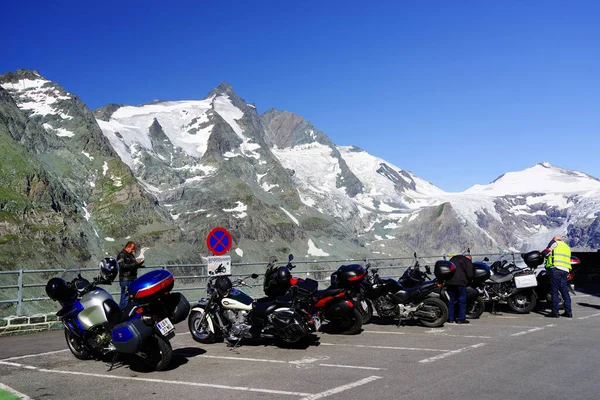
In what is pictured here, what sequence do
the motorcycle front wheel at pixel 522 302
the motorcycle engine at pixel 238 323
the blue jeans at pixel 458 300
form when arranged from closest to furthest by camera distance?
the motorcycle engine at pixel 238 323 < the blue jeans at pixel 458 300 < the motorcycle front wheel at pixel 522 302

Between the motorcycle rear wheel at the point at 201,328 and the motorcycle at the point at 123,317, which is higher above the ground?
the motorcycle at the point at 123,317

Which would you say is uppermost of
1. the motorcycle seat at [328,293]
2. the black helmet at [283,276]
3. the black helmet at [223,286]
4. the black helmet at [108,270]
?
the black helmet at [108,270]

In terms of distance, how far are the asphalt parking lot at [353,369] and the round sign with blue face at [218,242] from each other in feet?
8.69

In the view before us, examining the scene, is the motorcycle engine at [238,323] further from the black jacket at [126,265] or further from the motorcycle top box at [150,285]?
the black jacket at [126,265]

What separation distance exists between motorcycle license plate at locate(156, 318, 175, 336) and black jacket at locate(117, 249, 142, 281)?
152 inches

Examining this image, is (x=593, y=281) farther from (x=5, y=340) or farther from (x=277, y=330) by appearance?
(x=5, y=340)

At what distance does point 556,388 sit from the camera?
621cm

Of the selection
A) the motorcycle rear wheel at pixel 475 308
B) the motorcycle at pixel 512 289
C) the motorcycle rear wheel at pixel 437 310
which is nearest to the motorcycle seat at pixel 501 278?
the motorcycle at pixel 512 289

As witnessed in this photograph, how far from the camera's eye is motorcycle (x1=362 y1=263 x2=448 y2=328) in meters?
11.3

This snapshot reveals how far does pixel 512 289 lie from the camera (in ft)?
43.1

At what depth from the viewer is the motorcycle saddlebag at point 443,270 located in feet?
37.4

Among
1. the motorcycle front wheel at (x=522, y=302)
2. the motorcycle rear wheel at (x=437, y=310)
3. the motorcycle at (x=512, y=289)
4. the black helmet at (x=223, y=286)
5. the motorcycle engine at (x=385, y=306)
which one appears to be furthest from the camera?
the motorcycle front wheel at (x=522, y=302)

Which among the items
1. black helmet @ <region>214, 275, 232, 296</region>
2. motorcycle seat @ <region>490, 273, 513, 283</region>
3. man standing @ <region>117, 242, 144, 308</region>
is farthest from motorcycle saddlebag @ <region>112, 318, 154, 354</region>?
motorcycle seat @ <region>490, 273, 513, 283</region>

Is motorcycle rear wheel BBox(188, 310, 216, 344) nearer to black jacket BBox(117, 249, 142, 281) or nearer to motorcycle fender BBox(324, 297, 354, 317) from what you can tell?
black jacket BBox(117, 249, 142, 281)
